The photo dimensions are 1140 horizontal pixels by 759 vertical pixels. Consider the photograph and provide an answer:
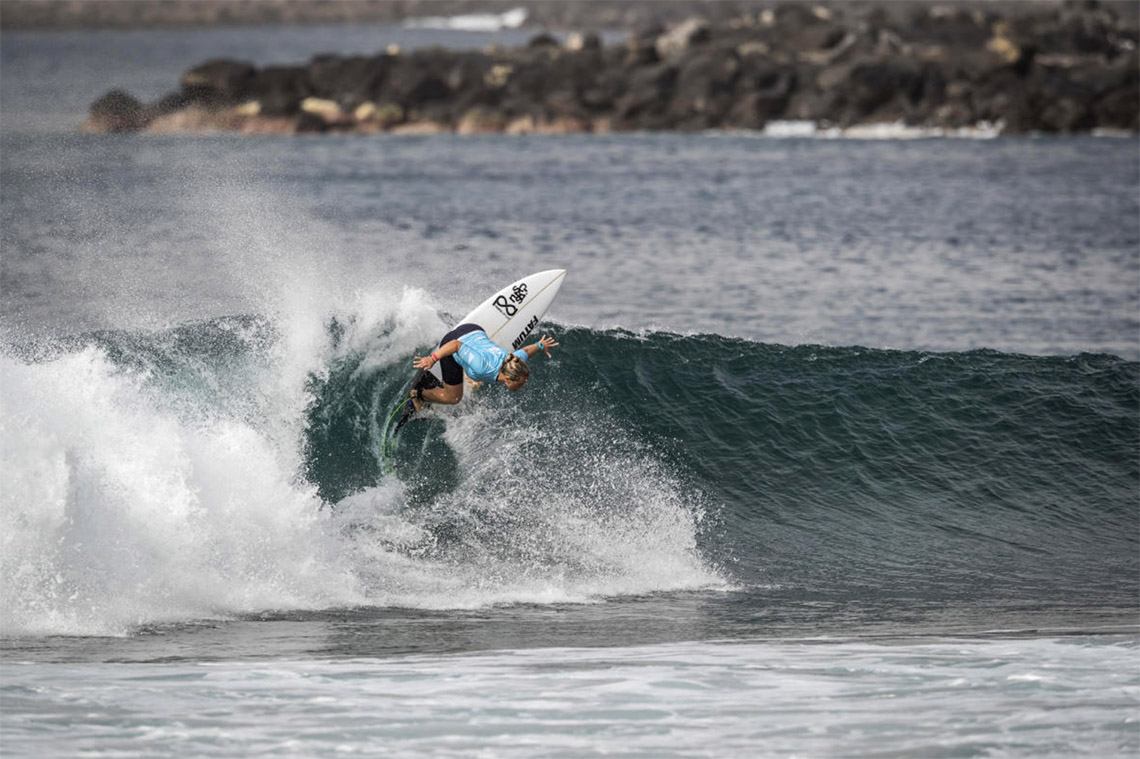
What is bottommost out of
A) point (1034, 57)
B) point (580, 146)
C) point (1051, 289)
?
point (1051, 289)

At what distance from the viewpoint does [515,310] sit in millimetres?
11391

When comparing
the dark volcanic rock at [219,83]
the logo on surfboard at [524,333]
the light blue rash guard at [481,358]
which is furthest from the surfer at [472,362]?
the dark volcanic rock at [219,83]

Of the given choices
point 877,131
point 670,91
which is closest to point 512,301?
point 877,131

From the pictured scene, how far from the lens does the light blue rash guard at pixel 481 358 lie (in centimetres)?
977

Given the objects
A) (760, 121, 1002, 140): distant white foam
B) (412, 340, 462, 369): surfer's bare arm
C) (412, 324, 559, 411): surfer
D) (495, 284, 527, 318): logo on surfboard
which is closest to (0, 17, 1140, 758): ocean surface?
(412, 324, 559, 411): surfer

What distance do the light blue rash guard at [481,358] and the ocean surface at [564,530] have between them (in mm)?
1352

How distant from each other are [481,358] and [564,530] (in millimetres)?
1574

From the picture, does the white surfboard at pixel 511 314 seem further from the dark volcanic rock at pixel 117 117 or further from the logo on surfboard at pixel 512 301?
the dark volcanic rock at pixel 117 117

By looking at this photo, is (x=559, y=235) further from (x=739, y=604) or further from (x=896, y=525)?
(x=739, y=604)

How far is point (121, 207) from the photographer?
31.2 metres

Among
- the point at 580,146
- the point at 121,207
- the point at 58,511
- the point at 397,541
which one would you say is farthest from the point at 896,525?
the point at 580,146

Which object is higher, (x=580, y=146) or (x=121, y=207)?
(x=580, y=146)

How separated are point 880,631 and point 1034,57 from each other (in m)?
56.7

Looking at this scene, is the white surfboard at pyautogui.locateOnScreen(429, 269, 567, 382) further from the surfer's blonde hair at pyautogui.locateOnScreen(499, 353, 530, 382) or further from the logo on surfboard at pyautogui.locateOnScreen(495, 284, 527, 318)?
the surfer's blonde hair at pyautogui.locateOnScreen(499, 353, 530, 382)
